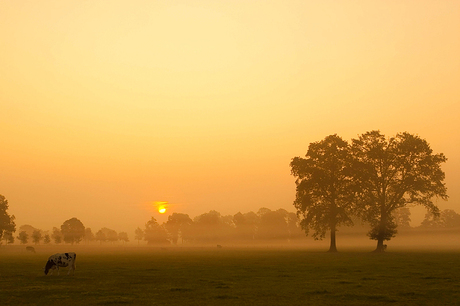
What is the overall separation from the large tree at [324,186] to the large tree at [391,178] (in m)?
2.56

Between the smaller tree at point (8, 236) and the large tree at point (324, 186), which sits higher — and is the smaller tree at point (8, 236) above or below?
below

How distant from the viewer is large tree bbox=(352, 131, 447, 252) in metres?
66.8

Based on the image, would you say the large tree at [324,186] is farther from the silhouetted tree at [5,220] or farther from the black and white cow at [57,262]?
the silhouetted tree at [5,220]

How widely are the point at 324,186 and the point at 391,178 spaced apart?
11.8 m

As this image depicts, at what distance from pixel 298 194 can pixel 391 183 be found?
1655 cm

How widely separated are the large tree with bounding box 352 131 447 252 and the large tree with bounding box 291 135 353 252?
2.56 m

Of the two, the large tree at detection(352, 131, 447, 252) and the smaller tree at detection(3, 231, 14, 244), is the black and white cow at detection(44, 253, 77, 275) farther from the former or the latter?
the smaller tree at detection(3, 231, 14, 244)

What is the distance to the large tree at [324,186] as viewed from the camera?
70625 millimetres

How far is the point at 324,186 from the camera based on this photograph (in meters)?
71.4

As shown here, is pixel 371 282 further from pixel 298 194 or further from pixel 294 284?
pixel 298 194

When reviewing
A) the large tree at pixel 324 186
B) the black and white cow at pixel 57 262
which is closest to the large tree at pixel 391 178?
the large tree at pixel 324 186

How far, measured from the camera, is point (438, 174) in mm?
A: 66312

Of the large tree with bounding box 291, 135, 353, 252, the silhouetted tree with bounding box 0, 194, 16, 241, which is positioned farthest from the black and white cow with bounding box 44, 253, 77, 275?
the silhouetted tree with bounding box 0, 194, 16, 241

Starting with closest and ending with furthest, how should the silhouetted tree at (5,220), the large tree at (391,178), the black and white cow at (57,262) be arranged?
the black and white cow at (57,262) → the large tree at (391,178) → the silhouetted tree at (5,220)
